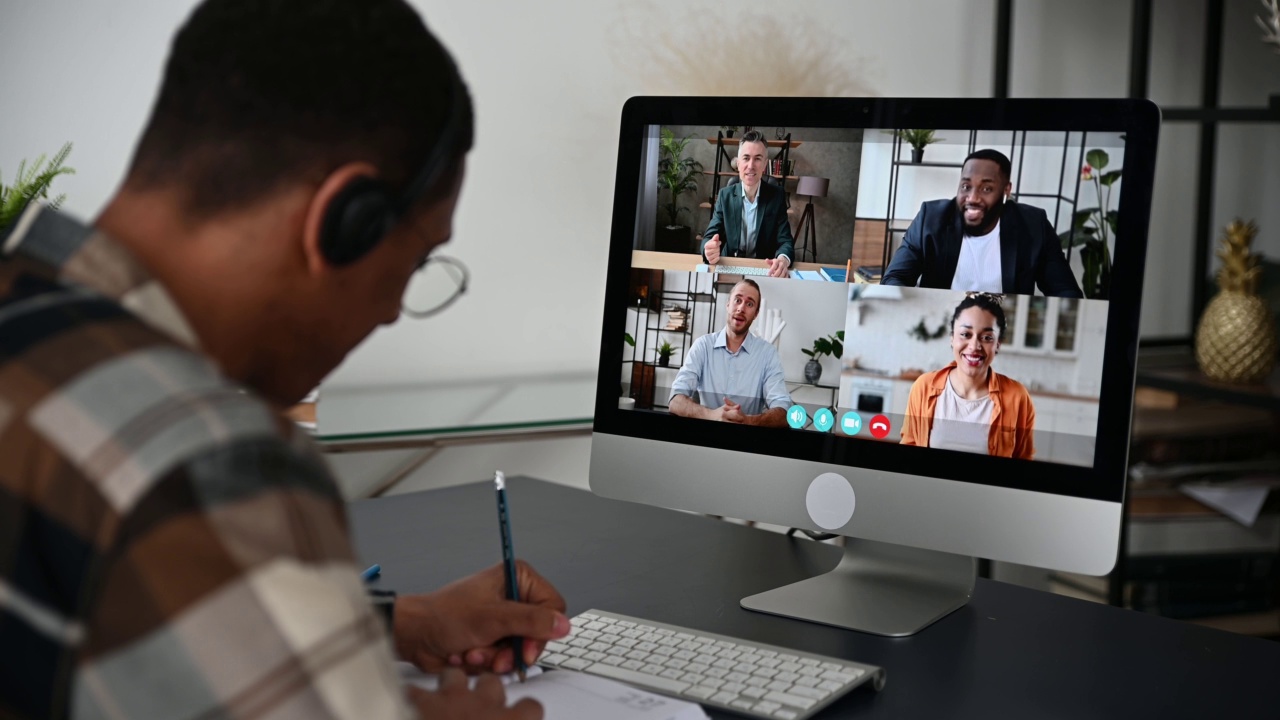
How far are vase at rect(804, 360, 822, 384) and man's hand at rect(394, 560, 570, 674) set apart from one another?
0.35m

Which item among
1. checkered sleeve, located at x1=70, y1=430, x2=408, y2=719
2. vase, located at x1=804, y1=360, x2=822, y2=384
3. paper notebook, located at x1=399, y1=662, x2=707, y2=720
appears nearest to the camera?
checkered sleeve, located at x1=70, y1=430, x2=408, y2=719

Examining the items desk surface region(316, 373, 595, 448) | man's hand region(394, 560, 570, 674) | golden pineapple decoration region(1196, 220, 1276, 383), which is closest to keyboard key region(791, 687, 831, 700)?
man's hand region(394, 560, 570, 674)

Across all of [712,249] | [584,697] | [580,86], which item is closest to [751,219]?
[712,249]

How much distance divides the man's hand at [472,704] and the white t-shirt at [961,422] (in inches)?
20.2

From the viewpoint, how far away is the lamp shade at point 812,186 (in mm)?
1103

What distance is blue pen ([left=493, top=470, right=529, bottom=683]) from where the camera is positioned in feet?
2.86

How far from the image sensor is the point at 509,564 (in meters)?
0.91

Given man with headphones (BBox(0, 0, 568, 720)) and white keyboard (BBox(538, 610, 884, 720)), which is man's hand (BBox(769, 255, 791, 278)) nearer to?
white keyboard (BBox(538, 610, 884, 720))

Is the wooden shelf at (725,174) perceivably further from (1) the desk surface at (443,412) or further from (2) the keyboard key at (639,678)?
(1) the desk surface at (443,412)

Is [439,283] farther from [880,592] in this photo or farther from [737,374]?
[880,592]

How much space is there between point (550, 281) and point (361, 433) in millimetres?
774

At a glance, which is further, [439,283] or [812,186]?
[812,186]

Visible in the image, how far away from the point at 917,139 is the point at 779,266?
0.18 meters

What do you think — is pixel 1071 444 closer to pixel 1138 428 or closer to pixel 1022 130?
pixel 1022 130
